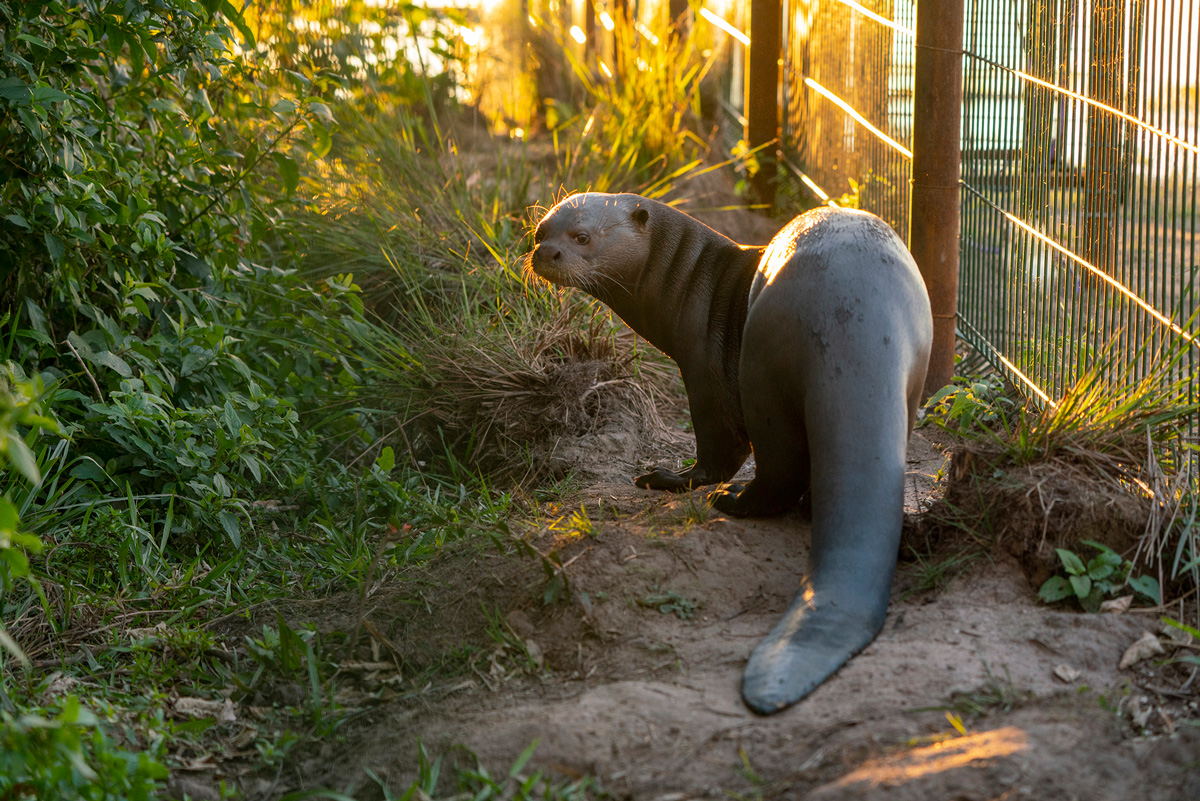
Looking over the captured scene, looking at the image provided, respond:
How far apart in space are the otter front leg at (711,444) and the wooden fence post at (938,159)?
0.84 m

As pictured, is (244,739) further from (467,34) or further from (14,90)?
(467,34)

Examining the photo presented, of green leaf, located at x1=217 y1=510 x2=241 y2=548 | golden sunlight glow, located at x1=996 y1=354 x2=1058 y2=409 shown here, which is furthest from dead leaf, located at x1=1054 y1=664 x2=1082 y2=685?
green leaf, located at x1=217 y1=510 x2=241 y2=548

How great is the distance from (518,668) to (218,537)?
1.32 meters

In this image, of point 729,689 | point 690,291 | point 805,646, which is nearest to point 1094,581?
point 805,646

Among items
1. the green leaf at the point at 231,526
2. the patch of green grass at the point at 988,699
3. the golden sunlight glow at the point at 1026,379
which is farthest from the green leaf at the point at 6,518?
the golden sunlight glow at the point at 1026,379

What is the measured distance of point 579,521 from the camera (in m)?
2.63

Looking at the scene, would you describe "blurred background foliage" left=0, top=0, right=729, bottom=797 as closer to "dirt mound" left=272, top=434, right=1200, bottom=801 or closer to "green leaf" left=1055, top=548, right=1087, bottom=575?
"dirt mound" left=272, top=434, right=1200, bottom=801

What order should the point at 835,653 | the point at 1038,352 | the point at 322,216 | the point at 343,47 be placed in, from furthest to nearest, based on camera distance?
the point at 343,47 → the point at 322,216 → the point at 1038,352 → the point at 835,653

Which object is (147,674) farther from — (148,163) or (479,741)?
(148,163)

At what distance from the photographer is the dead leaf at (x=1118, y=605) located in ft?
7.05

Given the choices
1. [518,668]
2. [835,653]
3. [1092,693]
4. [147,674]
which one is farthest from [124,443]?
[1092,693]

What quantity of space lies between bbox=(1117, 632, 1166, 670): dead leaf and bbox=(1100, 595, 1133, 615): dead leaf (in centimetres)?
14

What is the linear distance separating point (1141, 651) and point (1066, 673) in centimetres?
16

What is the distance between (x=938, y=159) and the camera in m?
3.60
